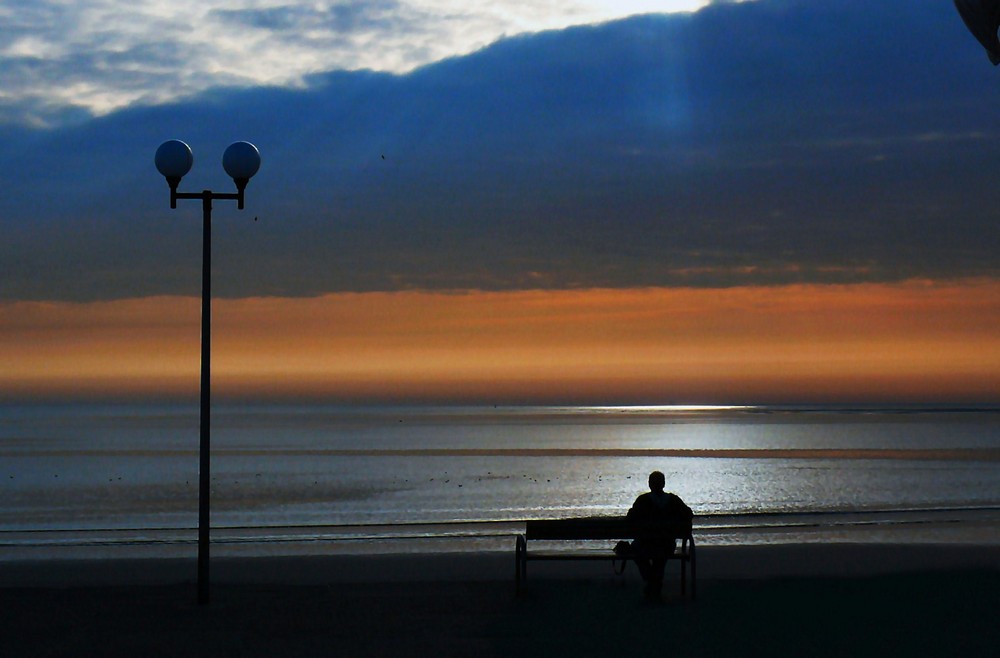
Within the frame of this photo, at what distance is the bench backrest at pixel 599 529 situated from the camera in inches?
476

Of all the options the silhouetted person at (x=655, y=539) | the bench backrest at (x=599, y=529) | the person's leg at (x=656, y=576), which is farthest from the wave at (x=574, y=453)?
the person's leg at (x=656, y=576)

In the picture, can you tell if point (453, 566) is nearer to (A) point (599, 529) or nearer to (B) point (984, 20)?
(A) point (599, 529)

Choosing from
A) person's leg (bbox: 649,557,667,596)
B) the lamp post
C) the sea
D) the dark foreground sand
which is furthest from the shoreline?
the lamp post

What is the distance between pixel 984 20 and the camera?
462 inches

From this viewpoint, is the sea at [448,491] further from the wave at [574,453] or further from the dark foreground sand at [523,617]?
the dark foreground sand at [523,617]

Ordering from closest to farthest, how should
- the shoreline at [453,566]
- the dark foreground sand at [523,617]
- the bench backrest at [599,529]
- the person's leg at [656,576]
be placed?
the dark foreground sand at [523,617], the person's leg at [656,576], the bench backrest at [599,529], the shoreline at [453,566]

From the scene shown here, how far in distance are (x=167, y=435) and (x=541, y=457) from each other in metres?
35.0

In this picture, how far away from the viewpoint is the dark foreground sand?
934cm

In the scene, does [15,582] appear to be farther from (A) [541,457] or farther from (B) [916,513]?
(A) [541,457]

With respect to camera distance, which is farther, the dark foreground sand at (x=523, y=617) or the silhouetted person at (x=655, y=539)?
the silhouetted person at (x=655, y=539)

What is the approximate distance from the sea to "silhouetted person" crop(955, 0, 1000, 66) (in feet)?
32.8

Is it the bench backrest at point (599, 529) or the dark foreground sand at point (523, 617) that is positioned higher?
the bench backrest at point (599, 529)

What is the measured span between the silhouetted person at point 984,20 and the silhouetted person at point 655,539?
19.3 ft

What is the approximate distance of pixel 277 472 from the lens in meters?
42.0
